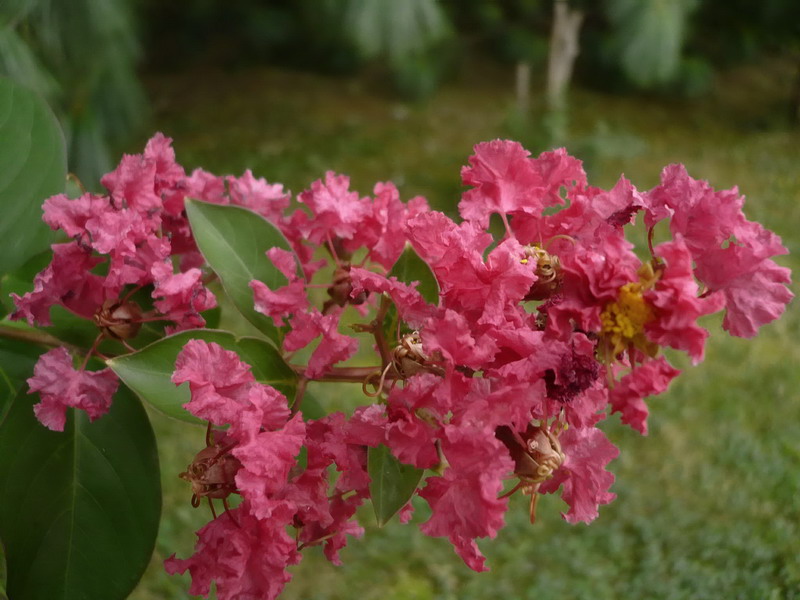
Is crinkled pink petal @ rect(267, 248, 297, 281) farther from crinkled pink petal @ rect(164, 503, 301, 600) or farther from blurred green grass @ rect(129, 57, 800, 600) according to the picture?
blurred green grass @ rect(129, 57, 800, 600)

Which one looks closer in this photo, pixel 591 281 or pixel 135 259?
pixel 591 281

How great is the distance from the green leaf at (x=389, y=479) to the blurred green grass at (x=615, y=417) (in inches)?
18.0

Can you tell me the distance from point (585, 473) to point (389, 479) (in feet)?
0.34

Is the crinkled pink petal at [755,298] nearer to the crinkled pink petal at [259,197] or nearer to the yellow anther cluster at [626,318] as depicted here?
the yellow anther cluster at [626,318]

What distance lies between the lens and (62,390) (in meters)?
0.51

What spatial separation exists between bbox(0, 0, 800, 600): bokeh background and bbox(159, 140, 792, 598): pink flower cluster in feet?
1.42

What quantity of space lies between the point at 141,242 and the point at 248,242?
7 centimetres

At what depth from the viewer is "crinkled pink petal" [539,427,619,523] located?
0.45 metres

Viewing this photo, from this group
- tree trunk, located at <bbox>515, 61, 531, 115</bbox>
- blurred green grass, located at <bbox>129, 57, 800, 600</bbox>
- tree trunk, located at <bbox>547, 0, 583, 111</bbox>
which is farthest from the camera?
tree trunk, located at <bbox>515, 61, 531, 115</bbox>

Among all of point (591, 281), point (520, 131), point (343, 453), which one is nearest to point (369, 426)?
point (343, 453)

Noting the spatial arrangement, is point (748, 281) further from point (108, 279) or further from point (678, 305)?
point (108, 279)

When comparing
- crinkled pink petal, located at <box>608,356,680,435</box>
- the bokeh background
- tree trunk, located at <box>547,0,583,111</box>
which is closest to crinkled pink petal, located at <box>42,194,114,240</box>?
crinkled pink petal, located at <box>608,356,680,435</box>

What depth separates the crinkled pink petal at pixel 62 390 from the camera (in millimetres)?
503

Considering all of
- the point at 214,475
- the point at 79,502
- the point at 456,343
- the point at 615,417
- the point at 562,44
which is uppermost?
the point at 456,343
